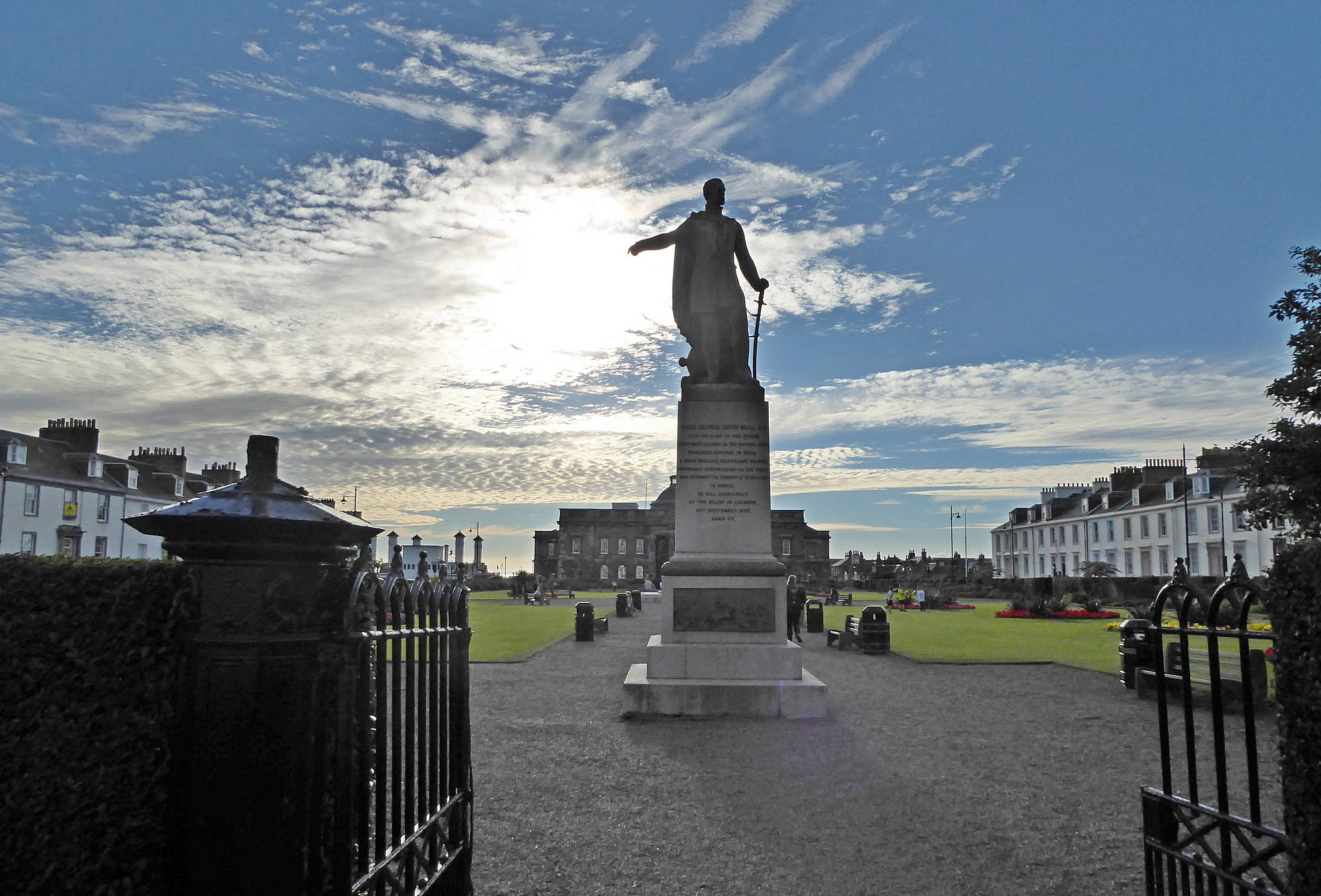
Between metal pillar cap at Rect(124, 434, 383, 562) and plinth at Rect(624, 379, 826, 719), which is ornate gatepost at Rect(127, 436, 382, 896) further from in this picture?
plinth at Rect(624, 379, 826, 719)

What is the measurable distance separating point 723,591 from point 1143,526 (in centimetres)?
6519

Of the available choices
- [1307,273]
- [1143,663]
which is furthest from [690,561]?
[1307,273]

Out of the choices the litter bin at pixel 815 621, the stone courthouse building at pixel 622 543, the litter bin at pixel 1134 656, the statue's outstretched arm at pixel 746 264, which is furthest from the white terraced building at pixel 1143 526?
the statue's outstretched arm at pixel 746 264

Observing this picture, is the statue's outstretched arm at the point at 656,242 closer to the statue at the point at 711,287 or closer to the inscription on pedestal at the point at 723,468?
the statue at the point at 711,287

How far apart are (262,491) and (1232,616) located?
87.7 ft

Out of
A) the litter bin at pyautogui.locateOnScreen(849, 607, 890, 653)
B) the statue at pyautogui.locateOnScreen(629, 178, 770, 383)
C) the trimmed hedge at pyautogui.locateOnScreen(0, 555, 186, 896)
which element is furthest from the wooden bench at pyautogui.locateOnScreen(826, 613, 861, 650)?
the trimmed hedge at pyautogui.locateOnScreen(0, 555, 186, 896)

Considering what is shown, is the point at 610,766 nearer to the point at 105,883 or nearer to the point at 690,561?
the point at 690,561

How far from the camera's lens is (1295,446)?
20.9 meters

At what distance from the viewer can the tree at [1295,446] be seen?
20.6m

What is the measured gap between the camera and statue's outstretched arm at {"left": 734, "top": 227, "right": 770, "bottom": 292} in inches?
511

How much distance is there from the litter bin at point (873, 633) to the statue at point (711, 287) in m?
10.0

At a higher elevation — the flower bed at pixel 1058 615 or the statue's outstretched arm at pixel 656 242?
the statue's outstretched arm at pixel 656 242

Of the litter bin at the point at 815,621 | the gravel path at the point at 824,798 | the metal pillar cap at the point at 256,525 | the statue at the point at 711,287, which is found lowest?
the litter bin at the point at 815,621

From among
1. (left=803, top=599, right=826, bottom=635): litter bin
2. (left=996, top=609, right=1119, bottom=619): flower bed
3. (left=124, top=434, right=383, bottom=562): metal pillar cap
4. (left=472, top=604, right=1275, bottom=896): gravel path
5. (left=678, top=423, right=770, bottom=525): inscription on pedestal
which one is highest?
(left=678, top=423, right=770, bottom=525): inscription on pedestal
